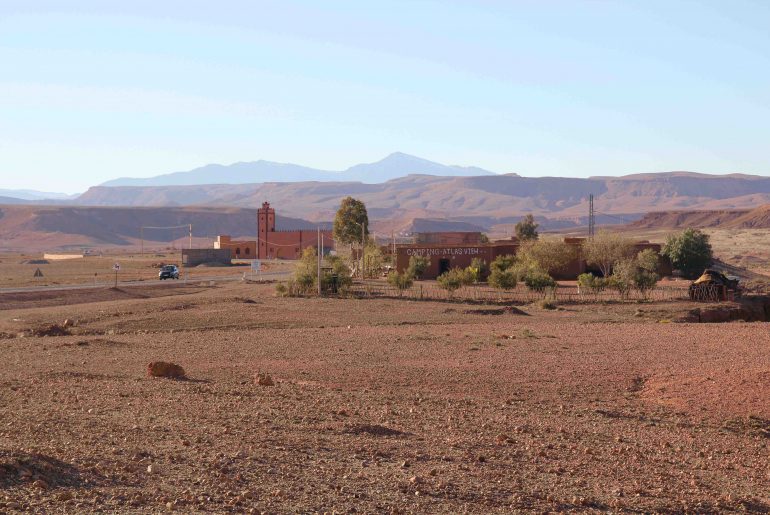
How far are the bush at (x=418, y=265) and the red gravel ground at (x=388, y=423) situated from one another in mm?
31382

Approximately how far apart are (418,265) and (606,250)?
13040mm

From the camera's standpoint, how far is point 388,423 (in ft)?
51.5

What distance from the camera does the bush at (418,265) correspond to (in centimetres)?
6425

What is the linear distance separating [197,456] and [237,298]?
3646cm

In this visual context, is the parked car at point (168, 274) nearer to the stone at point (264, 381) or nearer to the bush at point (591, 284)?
the bush at point (591, 284)

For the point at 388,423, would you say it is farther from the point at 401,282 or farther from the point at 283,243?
the point at 283,243

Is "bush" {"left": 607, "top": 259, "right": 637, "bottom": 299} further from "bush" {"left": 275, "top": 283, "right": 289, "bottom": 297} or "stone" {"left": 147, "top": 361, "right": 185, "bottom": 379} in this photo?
"stone" {"left": 147, "top": 361, "right": 185, "bottom": 379}

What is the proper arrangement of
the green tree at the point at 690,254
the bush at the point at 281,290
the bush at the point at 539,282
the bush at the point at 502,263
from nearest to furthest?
the bush at the point at 281,290
the bush at the point at 539,282
the bush at the point at 502,263
the green tree at the point at 690,254

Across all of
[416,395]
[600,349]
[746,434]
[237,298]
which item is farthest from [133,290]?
[746,434]

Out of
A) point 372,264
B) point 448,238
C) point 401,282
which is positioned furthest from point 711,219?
point 401,282

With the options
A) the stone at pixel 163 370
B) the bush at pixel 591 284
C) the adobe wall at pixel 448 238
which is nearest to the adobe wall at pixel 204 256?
the adobe wall at pixel 448 238

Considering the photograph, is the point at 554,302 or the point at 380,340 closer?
the point at 380,340

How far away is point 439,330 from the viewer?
3506 centimetres

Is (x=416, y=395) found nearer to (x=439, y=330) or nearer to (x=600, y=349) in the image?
(x=600, y=349)
